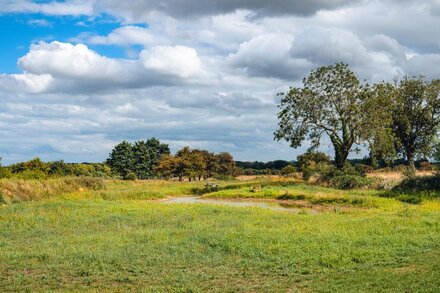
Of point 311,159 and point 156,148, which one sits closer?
point 311,159

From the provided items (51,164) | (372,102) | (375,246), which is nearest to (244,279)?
(375,246)

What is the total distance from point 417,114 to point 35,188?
4684 centimetres

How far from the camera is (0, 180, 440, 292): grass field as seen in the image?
1168cm

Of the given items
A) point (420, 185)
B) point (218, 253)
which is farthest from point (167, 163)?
point (218, 253)

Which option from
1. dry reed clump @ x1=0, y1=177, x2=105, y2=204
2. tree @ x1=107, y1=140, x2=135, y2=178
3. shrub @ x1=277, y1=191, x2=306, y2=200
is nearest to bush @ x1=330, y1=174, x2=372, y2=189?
shrub @ x1=277, y1=191, x2=306, y2=200

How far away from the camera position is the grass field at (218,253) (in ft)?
38.3

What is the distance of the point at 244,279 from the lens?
12.1 meters

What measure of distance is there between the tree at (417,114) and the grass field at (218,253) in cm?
4100

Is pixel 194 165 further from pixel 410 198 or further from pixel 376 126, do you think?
pixel 410 198

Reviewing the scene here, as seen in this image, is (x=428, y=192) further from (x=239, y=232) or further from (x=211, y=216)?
(x=239, y=232)

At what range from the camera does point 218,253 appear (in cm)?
1505

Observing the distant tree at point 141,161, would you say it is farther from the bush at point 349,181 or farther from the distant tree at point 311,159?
the bush at point 349,181

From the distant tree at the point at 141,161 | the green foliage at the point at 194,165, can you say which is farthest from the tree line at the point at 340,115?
the distant tree at the point at 141,161

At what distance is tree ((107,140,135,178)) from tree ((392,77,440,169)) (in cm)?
5125
